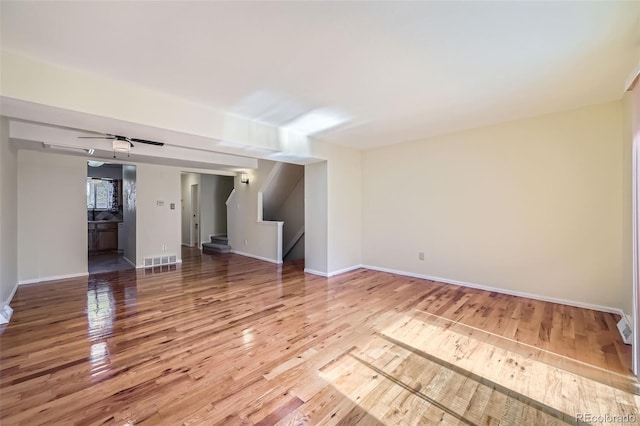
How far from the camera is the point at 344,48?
2.05m

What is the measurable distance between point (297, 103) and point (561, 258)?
13.1 feet

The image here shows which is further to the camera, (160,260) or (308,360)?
(160,260)

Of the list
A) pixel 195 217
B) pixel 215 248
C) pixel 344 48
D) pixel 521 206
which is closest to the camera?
pixel 344 48

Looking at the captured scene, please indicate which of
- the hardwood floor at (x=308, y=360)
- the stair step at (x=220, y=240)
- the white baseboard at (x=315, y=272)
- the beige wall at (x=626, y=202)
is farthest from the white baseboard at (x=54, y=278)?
the beige wall at (x=626, y=202)

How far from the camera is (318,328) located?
112 inches

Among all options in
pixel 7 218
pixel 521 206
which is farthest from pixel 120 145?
pixel 521 206

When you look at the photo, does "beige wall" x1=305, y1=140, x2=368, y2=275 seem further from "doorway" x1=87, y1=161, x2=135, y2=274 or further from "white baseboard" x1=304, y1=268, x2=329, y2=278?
"doorway" x1=87, y1=161, x2=135, y2=274

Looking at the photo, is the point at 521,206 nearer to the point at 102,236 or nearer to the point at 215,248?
the point at 215,248

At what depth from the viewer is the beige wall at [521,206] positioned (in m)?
3.20

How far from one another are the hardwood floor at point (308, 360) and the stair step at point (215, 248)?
3631mm

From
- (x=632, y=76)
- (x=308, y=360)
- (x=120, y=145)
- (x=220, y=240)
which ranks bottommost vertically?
(x=308, y=360)

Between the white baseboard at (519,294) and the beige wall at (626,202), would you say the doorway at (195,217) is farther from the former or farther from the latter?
the beige wall at (626,202)

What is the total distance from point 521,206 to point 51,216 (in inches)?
312

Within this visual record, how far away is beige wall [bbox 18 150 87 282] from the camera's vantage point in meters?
4.55
